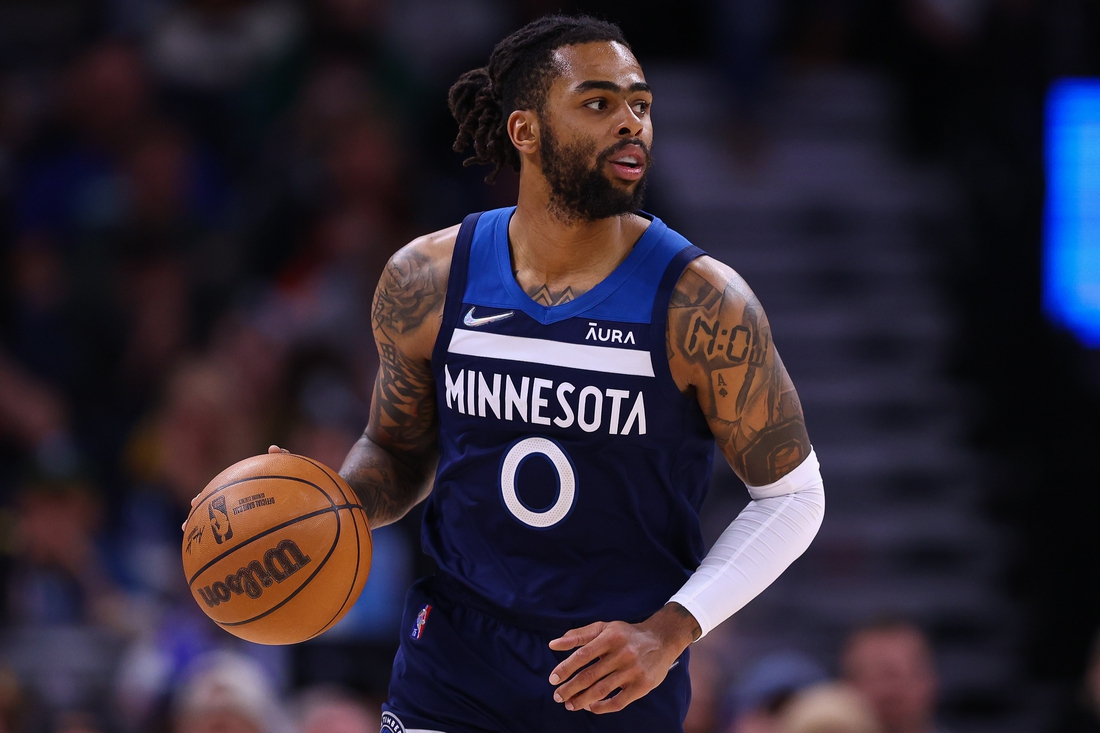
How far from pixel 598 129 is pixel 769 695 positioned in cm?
342

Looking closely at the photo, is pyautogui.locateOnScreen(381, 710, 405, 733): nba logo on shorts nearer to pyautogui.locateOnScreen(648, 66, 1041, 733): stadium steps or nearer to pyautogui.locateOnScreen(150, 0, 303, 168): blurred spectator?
pyautogui.locateOnScreen(648, 66, 1041, 733): stadium steps

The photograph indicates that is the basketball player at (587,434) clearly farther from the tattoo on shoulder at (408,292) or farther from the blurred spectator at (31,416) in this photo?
the blurred spectator at (31,416)

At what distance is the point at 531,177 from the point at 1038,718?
19.4 feet

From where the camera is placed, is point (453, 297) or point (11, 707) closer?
point (453, 297)

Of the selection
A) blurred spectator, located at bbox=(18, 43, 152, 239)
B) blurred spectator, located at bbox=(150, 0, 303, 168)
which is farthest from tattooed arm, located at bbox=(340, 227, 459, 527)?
blurred spectator, located at bbox=(150, 0, 303, 168)

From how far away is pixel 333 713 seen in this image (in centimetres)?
570

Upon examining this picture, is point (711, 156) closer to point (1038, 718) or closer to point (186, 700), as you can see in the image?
point (1038, 718)

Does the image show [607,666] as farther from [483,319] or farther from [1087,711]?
[1087,711]

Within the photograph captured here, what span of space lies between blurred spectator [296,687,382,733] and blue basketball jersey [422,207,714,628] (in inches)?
90.4

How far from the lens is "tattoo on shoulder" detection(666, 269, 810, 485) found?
339cm

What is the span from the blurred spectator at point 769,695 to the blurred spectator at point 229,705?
190 centimetres

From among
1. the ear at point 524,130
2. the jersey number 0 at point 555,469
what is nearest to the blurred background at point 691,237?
the jersey number 0 at point 555,469

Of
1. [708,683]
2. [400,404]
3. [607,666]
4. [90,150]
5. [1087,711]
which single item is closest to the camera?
[607,666]

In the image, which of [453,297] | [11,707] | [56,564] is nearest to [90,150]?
[56,564]
